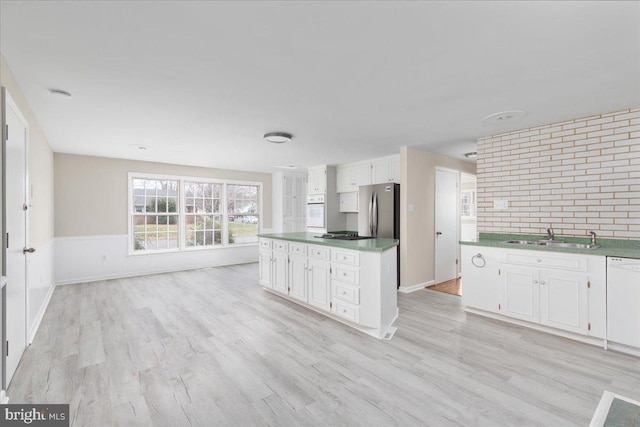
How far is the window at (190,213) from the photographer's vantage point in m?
6.12

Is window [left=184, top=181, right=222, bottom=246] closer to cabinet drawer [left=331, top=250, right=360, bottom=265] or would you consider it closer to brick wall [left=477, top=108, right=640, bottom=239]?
cabinet drawer [left=331, top=250, right=360, bottom=265]

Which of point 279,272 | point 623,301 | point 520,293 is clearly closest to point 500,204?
point 520,293

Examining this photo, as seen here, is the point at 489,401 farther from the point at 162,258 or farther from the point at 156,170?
the point at 156,170

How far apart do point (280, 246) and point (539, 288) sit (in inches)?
124

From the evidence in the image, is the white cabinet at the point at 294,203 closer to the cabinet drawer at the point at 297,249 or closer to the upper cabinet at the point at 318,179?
the upper cabinet at the point at 318,179

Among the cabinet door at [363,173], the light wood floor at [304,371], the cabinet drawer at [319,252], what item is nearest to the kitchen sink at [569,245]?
the light wood floor at [304,371]

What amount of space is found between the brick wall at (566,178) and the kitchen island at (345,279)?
1.74 m

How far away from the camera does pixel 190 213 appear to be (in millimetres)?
6629

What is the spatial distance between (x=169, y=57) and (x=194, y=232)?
17.4ft

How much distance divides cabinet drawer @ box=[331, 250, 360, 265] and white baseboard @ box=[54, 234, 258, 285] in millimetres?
4396

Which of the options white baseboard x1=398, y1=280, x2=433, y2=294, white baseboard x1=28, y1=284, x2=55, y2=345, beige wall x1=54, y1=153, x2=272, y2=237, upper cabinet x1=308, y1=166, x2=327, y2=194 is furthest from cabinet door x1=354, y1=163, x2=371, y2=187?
white baseboard x1=28, y1=284, x2=55, y2=345

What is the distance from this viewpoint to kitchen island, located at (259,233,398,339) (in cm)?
307

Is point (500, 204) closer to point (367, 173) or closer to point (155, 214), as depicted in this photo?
point (367, 173)

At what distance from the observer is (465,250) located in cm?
374
